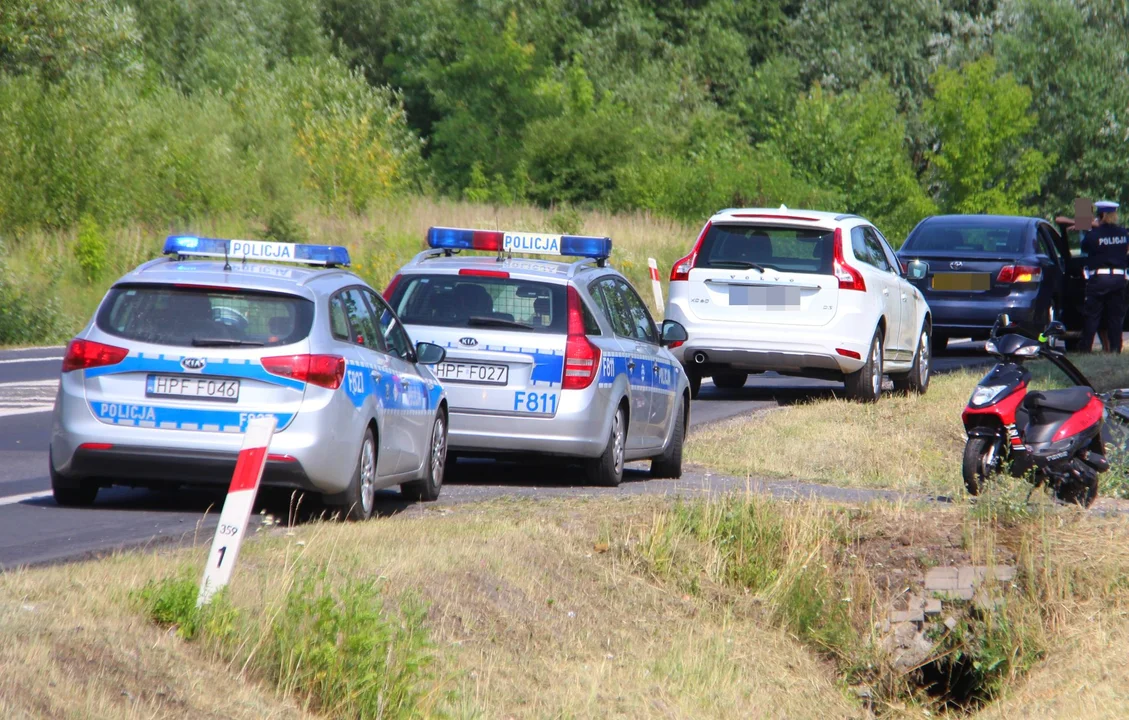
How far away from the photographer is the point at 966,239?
20.9 m

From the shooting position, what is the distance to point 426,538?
26.5 ft

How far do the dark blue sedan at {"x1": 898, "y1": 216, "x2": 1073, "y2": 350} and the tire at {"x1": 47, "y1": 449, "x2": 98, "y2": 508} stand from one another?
40.0 feet

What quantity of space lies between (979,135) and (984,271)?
2043 centimetres

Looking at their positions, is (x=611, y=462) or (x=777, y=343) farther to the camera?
(x=777, y=343)

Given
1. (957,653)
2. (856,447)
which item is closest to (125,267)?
(856,447)

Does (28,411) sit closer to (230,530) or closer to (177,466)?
(177,466)

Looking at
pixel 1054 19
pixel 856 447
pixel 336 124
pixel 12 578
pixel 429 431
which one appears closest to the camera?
pixel 12 578

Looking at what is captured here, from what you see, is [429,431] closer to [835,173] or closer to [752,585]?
[752,585]

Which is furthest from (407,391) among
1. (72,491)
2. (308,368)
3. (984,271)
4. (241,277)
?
(984,271)

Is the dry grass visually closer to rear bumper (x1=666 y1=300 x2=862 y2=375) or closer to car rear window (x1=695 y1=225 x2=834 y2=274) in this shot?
rear bumper (x1=666 y1=300 x2=862 y2=375)

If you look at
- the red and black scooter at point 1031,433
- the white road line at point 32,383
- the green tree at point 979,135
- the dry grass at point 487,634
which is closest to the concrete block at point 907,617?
the dry grass at point 487,634

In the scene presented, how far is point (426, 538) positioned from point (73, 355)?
2.36 metres

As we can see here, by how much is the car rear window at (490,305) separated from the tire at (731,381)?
723 cm

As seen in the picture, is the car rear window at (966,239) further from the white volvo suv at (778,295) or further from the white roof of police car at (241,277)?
the white roof of police car at (241,277)
